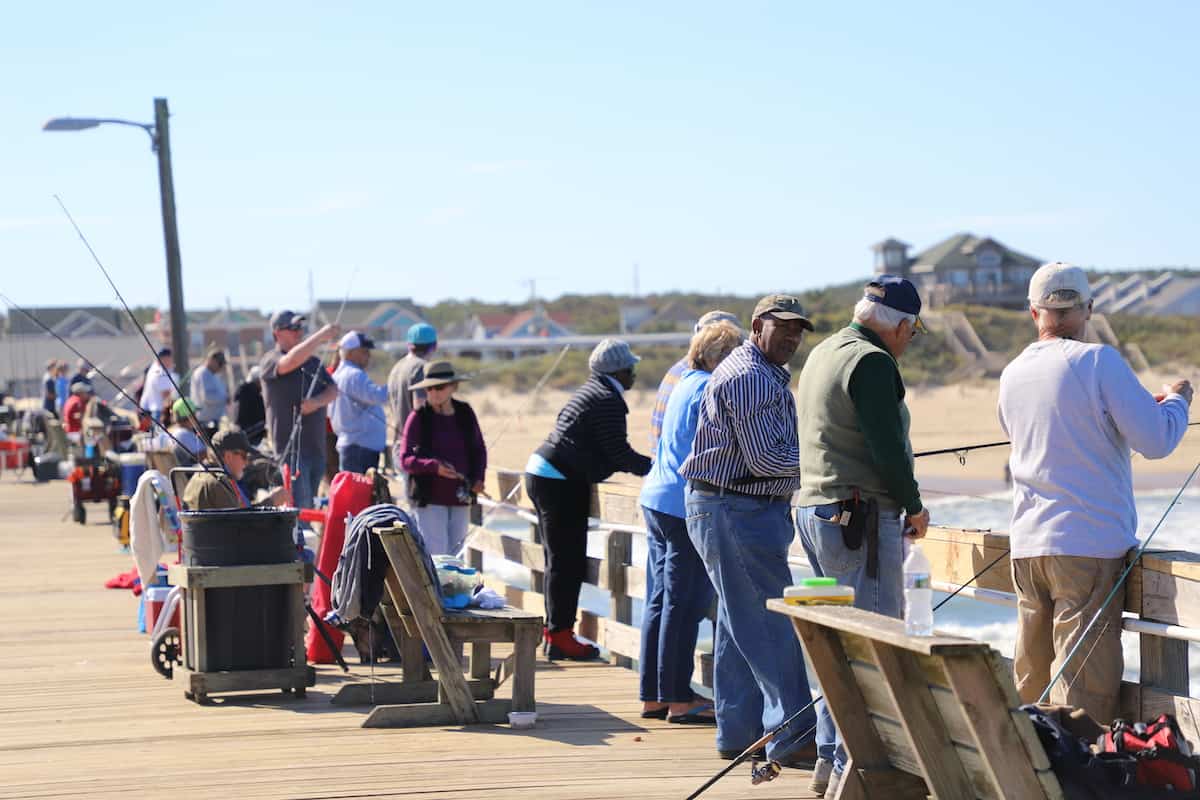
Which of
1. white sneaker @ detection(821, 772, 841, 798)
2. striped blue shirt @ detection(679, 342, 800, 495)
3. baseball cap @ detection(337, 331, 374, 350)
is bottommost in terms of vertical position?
white sneaker @ detection(821, 772, 841, 798)

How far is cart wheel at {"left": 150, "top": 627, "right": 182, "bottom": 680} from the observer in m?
7.64

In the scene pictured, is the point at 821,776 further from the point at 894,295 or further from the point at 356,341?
the point at 356,341

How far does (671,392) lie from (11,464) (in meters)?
20.7

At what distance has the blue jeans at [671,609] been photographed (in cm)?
619

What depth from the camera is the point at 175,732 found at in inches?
253

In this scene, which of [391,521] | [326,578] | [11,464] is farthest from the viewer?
[11,464]

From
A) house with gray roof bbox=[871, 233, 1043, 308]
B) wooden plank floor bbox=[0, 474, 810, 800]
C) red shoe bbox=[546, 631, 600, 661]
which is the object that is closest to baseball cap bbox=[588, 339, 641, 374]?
wooden plank floor bbox=[0, 474, 810, 800]

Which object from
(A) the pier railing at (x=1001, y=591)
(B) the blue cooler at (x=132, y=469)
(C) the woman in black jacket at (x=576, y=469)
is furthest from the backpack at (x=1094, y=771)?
(B) the blue cooler at (x=132, y=469)

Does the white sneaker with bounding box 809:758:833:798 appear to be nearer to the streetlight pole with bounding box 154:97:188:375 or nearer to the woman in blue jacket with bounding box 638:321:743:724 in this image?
the woman in blue jacket with bounding box 638:321:743:724

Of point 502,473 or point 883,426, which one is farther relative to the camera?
point 502,473

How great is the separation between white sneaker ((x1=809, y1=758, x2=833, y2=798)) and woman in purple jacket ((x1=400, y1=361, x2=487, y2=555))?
299 centimetres

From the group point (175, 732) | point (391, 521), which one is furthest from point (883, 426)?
point (175, 732)

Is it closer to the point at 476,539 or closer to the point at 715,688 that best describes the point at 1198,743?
the point at 715,688

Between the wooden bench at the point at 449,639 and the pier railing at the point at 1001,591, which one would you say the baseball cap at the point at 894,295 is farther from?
the wooden bench at the point at 449,639
